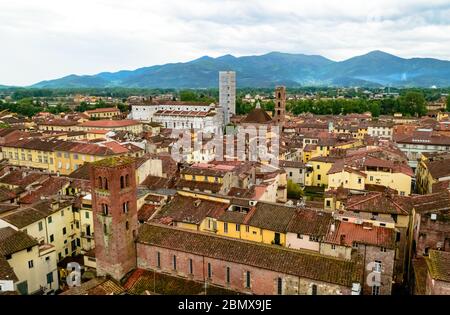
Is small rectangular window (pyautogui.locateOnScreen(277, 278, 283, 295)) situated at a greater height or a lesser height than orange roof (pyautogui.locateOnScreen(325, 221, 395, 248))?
lesser

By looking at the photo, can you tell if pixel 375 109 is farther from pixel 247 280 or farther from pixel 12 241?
pixel 12 241

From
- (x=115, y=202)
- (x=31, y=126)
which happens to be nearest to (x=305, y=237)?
(x=115, y=202)

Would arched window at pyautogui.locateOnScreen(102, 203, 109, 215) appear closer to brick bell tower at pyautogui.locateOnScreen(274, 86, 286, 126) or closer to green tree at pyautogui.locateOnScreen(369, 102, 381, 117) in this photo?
brick bell tower at pyautogui.locateOnScreen(274, 86, 286, 126)

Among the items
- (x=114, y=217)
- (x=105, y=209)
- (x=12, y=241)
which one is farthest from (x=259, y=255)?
(x=12, y=241)

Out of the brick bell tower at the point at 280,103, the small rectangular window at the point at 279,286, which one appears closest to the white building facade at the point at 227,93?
the brick bell tower at the point at 280,103

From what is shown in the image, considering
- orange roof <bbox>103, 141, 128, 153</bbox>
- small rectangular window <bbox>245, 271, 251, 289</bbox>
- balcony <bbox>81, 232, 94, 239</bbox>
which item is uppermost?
orange roof <bbox>103, 141, 128, 153</bbox>

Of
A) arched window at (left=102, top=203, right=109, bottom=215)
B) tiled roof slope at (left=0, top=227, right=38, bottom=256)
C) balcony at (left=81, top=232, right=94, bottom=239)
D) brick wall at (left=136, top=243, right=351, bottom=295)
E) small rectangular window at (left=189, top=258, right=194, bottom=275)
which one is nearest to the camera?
brick wall at (left=136, top=243, right=351, bottom=295)

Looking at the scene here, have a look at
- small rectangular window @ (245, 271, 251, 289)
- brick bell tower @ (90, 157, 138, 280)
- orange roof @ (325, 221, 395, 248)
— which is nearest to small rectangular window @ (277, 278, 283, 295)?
small rectangular window @ (245, 271, 251, 289)
